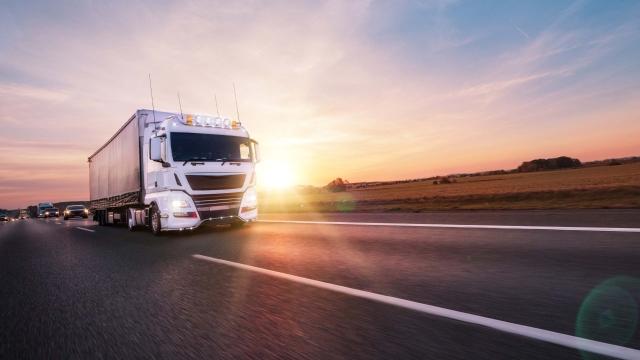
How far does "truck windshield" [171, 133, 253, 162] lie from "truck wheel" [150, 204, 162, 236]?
1.91m

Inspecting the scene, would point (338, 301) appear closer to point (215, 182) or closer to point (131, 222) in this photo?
point (215, 182)

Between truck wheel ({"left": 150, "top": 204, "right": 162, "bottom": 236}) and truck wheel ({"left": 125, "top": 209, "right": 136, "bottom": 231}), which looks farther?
truck wheel ({"left": 125, "top": 209, "right": 136, "bottom": 231})

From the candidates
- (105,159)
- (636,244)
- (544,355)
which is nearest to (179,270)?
(544,355)

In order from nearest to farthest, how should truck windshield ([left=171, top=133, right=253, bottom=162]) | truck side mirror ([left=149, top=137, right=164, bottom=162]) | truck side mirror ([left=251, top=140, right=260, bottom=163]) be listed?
truck side mirror ([left=149, top=137, right=164, bottom=162]) → truck windshield ([left=171, top=133, right=253, bottom=162]) → truck side mirror ([left=251, top=140, right=260, bottom=163])

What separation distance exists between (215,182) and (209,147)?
1.16 m

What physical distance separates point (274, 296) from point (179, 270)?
7.69 ft

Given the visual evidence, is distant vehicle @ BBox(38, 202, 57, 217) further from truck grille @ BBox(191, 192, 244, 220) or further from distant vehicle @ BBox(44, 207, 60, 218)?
truck grille @ BBox(191, 192, 244, 220)

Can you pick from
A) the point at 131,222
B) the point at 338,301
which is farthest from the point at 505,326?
the point at 131,222

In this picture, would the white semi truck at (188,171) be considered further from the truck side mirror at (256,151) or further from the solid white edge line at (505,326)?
the solid white edge line at (505,326)

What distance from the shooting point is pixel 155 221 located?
1154cm

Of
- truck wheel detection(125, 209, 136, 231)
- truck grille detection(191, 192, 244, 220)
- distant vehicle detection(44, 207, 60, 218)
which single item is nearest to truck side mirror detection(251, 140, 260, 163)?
truck grille detection(191, 192, 244, 220)

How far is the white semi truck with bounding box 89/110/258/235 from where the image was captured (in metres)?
10.6

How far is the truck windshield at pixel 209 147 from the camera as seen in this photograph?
1090cm

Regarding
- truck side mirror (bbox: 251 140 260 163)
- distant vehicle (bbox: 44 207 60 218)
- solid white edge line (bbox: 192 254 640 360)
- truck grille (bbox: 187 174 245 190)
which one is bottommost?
solid white edge line (bbox: 192 254 640 360)
